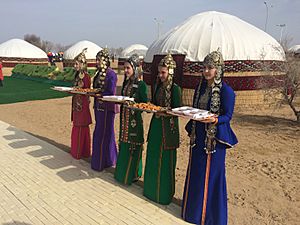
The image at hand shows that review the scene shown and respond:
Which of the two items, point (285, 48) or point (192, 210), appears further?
point (285, 48)

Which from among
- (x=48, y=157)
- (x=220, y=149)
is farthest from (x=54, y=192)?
(x=220, y=149)

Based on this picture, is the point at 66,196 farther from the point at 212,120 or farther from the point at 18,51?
the point at 18,51

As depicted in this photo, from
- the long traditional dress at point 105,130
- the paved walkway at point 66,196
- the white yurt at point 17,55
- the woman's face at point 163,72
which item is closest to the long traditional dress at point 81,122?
the paved walkway at point 66,196

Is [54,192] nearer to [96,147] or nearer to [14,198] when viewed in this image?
[14,198]

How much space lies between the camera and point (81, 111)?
513 centimetres

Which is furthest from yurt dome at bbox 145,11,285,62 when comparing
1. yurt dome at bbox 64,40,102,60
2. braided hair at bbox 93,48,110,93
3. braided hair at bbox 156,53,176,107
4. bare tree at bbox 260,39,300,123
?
yurt dome at bbox 64,40,102,60

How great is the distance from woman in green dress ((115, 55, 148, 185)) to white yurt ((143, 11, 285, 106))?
19.1 ft

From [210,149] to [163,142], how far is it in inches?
27.5

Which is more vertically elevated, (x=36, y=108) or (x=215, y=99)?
(x=215, y=99)

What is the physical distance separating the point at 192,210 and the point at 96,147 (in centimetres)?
206

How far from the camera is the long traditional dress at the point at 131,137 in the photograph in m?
4.03

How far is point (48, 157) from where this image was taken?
561cm

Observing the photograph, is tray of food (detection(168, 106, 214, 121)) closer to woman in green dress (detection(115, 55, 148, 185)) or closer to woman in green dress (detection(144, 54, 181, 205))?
woman in green dress (detection(144, 54, 181, 205))

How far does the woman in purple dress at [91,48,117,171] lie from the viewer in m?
4.52
